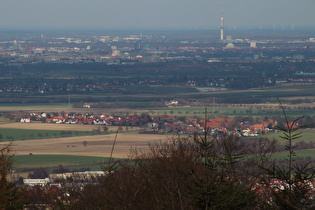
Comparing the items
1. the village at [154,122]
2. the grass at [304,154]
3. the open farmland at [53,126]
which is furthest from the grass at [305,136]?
the open farmland at [53,126]

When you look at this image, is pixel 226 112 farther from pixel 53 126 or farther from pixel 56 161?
pixel 56 161

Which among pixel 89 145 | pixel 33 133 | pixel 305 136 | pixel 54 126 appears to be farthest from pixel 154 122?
pixel 305 136

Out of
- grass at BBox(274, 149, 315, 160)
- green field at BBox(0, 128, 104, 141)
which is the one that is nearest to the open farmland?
green field at BBox(0, 128, 104, 141)

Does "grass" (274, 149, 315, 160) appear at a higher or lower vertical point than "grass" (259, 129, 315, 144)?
higher

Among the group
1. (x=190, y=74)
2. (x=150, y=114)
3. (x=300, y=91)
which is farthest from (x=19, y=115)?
(x=190, y=74)

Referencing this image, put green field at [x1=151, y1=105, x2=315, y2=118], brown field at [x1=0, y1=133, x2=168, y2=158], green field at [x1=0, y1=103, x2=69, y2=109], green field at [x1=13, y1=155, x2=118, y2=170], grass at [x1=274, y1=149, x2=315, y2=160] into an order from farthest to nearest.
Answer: green field at [x1=0, y1=103, x2=69, y2=109]
green field at [x1=151, y1=105, x2=315, y2=118]
brown field at [x1=0, y1=133, x2=168, y2=158]
green field at [x1=13, y1=155, x2=118, y2=170]
grass at [x1=274, y1=149, x2=315, y2=160]

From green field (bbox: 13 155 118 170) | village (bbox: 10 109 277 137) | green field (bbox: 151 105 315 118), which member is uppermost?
green field (bbox: 13 155 118 170)

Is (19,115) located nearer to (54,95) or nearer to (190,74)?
(54,95)

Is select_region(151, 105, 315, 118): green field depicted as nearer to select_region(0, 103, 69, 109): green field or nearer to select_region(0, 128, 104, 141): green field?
select_region(0, 103, 69, 109): green field
